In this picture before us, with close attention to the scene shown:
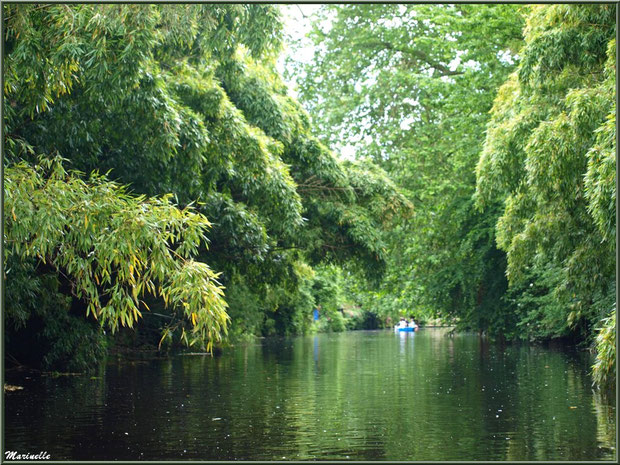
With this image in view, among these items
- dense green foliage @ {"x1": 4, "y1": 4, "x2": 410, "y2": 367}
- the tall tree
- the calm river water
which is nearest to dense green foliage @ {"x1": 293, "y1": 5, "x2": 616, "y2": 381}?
the tall tree

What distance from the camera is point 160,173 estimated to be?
1731cm

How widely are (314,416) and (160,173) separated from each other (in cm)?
737

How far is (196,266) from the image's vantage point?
9.61 metres

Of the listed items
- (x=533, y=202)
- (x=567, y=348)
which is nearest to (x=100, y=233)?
(x=533, y=202)

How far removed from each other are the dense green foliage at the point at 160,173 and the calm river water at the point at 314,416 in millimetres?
1203

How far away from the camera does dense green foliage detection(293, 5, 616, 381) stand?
1620cm

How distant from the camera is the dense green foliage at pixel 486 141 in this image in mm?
16203

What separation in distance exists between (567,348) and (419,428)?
2202 centimetres

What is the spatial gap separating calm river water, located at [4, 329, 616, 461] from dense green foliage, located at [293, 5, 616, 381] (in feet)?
6.78

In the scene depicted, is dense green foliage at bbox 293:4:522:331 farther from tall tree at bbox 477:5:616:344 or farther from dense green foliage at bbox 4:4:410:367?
tall tree at bbox 477:5:616:344

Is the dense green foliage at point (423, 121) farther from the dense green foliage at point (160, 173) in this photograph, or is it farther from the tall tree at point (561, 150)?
the tall tree at point (561, 150)

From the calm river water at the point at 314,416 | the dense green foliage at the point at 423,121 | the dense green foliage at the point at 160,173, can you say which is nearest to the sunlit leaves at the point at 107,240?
the dense green foliage at the point at 160,173

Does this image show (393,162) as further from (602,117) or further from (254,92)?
(602,117)

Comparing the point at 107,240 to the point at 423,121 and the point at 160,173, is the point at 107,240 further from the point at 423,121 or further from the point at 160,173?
the point at 423,121
